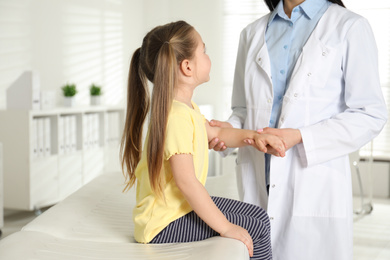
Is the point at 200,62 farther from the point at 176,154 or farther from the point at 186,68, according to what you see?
the point at 176,154

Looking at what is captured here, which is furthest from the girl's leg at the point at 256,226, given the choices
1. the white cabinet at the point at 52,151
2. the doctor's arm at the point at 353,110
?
the white cabinet at the point at 52,151

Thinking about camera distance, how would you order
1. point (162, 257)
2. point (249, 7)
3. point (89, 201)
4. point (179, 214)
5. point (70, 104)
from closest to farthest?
point (162, 257), point (179, 214), point (89, 201), point (70, 104), point (249, 7)

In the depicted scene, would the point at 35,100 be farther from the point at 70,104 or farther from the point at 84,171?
the point at 84,171

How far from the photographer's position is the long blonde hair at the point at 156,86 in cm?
129

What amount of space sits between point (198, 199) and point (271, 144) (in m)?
0.27

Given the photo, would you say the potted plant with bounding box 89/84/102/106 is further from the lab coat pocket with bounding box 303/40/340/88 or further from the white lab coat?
the lab coat pocket with bounding box 303/40/340/88

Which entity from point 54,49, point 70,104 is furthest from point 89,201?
point 54,49

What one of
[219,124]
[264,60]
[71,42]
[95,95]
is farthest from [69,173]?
[264,60]

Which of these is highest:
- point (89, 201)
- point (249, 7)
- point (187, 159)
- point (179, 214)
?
point (249, 7)

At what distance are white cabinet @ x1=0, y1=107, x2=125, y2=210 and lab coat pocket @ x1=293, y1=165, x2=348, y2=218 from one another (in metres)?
2.59

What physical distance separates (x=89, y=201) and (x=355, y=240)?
216 centimetres

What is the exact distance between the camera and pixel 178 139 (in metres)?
1.29

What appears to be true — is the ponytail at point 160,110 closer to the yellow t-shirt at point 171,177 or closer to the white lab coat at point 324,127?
the yellow t-shirt at point 171,177

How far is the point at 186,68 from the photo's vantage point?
1.40m
